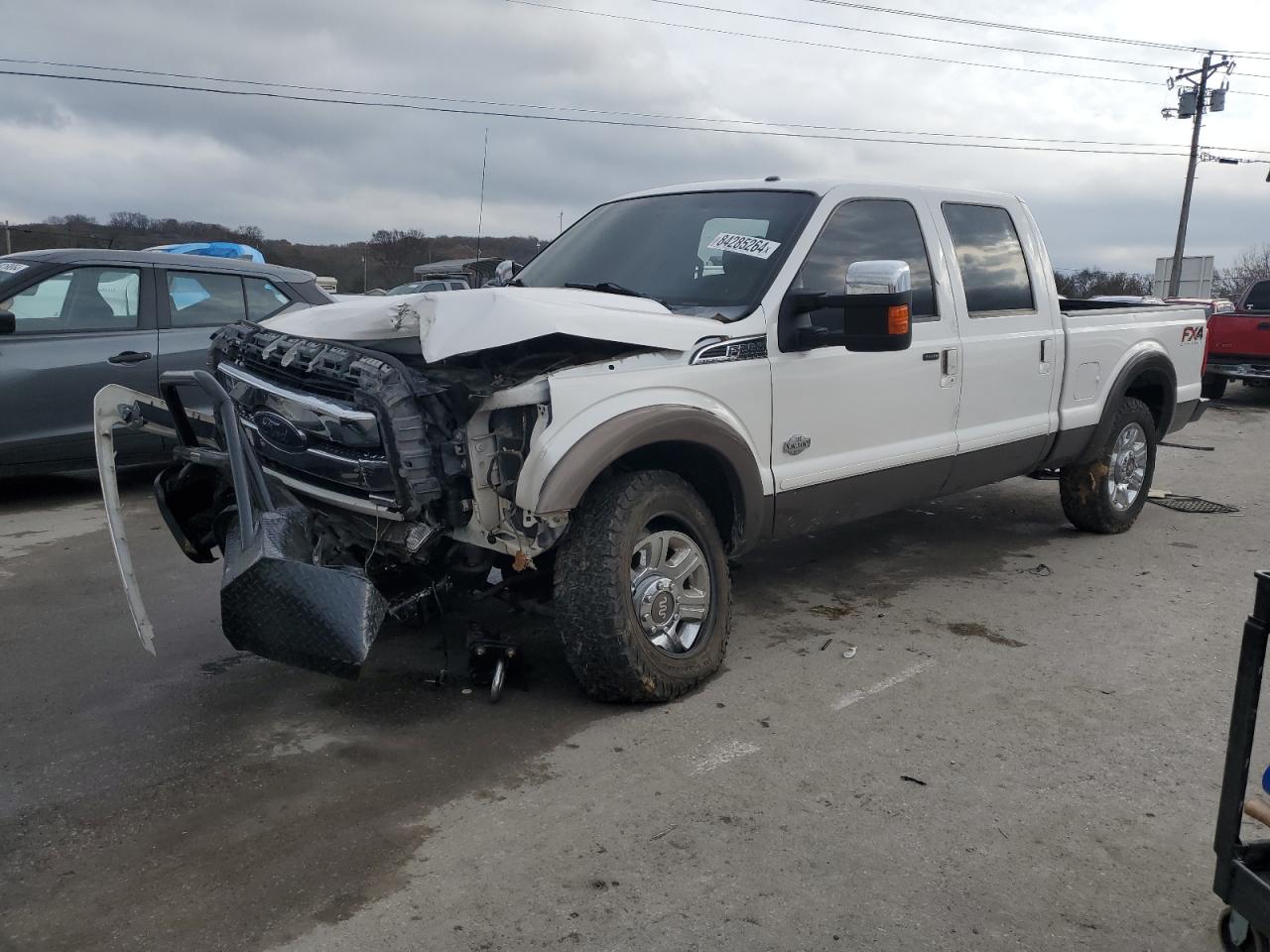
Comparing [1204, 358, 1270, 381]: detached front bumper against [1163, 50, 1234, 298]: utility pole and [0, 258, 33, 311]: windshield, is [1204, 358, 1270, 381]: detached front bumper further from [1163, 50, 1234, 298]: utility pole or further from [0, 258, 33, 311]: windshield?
[1163, 50, 1234, 298]: utility pole

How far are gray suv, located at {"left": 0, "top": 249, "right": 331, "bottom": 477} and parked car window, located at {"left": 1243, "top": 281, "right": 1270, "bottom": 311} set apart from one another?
45.4 feet


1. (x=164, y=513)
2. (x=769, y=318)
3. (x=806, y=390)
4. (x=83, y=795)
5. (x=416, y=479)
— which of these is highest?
(x=769, y=318)

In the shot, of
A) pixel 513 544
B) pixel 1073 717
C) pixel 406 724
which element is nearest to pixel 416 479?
pixel 513 544

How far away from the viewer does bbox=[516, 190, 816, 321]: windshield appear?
4.30m

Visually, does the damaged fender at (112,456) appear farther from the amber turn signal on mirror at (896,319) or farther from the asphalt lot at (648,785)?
the amber turn signal on mirror at (896,319)

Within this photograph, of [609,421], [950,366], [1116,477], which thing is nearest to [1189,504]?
[1116,477]

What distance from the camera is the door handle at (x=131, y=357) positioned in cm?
710

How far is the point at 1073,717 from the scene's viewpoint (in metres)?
3.85

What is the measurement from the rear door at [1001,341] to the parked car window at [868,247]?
0.24m

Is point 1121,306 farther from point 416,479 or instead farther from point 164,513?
point 164,513

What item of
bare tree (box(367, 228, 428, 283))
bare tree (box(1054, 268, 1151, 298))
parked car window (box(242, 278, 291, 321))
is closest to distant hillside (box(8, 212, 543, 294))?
bare tree (box(367, 228, 428, 283))

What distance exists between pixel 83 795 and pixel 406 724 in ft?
3.44

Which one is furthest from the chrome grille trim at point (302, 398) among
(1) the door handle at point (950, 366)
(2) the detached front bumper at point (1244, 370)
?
(2) the detached front bumper at point (1244, 370)

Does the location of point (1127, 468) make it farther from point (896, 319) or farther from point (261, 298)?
point (261, 298)
